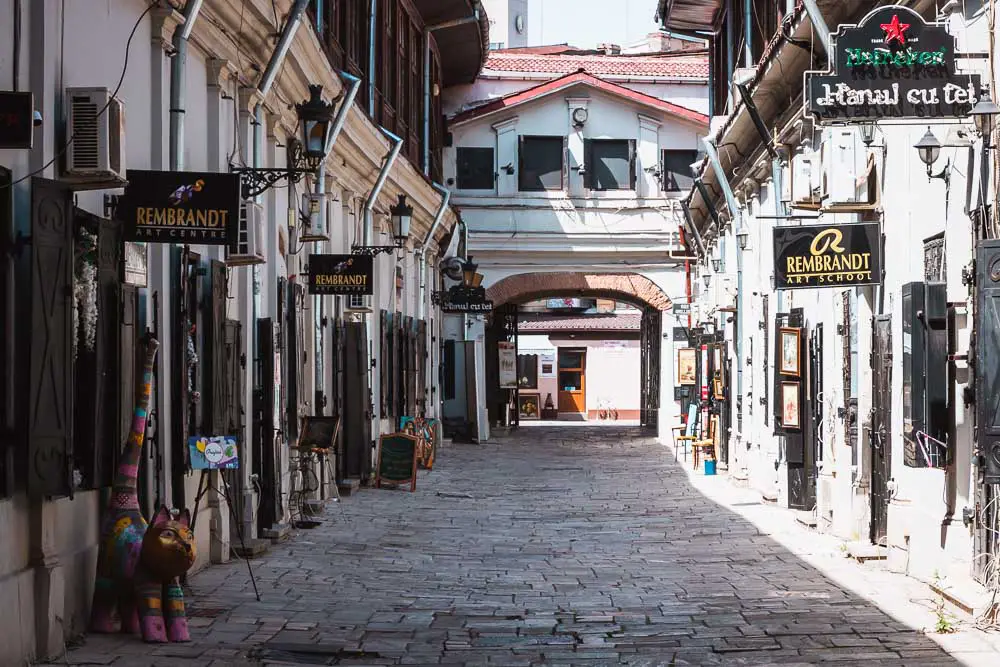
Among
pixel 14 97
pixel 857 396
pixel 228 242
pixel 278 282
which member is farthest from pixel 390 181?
pixel 14 97

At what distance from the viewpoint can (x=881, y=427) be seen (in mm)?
12172

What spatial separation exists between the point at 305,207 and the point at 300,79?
1.64 m

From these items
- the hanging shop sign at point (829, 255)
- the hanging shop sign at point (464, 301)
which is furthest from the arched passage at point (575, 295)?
the hanging shop sign at point (829, 255)

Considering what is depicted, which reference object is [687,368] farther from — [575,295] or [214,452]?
[214,452]

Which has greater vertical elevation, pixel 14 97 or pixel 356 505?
pixel 14 97

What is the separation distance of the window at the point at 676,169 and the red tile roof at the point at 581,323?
1606 centimetres

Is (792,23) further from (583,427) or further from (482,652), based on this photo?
(583,427)

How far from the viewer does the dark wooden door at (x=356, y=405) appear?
18531mm

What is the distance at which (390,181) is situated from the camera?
21828 mm

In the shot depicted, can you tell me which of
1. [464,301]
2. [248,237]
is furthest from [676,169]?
[248,237]

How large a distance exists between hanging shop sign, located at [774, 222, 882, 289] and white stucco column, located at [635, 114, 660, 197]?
19.1 metres

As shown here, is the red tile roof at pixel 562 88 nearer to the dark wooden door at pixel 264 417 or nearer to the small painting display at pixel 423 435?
the small painting display at pixel 423 435

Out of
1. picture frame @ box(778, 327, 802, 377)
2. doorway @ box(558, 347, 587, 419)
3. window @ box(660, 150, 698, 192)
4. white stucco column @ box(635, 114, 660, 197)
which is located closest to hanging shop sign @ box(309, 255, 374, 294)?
picture frame @ box(778, 327, 802, 377)

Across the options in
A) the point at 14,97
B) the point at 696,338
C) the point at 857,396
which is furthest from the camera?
the point at 696,338
